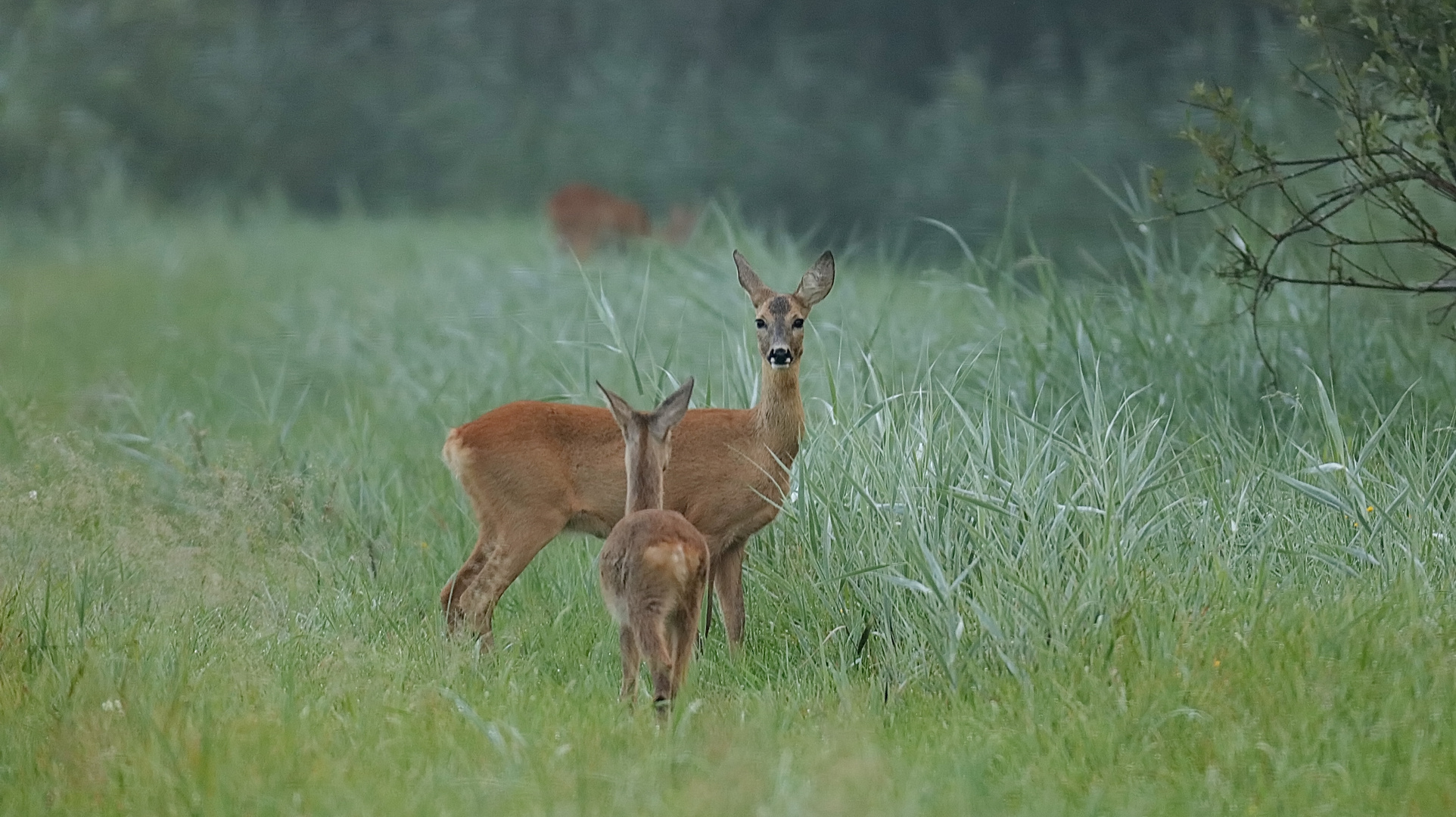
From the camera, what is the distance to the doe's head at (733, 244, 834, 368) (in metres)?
4.84

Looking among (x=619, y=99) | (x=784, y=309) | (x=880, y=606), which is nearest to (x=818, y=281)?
(x=784, y=309)

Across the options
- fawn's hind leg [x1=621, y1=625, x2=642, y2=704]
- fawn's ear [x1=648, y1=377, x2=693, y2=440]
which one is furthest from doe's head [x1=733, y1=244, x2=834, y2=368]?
fawn's hind leg [x1=621, y1=625, x2=642, y2=704]

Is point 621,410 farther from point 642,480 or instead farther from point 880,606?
point 880,606

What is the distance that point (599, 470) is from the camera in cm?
497

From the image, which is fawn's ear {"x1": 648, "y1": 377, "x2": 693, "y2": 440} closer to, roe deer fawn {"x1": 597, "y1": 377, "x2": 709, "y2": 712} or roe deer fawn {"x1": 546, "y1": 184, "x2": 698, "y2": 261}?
roe deer fawn {"x1": 597, "y1": 377, "x2": 709, "y2": 712}

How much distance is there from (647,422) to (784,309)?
75cm

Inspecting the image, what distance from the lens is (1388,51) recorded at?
16.6ft

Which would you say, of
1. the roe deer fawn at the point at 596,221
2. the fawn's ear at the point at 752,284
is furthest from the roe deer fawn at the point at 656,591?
the roe deer fawn at the point at 596,221

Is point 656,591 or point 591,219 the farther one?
point 591,219

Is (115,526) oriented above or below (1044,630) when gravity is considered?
below

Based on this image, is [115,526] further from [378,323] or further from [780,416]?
[378,323]

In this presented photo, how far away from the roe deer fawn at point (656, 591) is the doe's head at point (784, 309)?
730 millimetres

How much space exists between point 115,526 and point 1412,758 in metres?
3.90

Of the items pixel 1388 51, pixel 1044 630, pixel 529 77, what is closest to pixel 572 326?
pixel 1388 51
